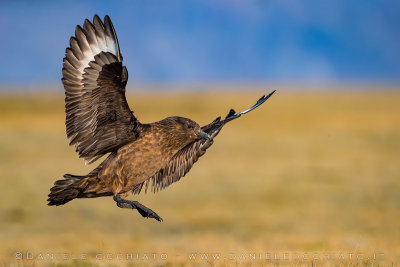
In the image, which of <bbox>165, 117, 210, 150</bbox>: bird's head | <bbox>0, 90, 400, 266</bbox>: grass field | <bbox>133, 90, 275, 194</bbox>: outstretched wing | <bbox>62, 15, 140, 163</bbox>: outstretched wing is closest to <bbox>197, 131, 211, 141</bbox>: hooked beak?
<bbox>165, 117, 210, 150</bbox>: bird's head

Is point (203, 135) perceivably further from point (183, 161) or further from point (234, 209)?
point (234, 209)

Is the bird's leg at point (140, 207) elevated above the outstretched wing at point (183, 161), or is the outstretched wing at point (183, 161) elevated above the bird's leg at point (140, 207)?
the outstretched wing at point (183, 161)

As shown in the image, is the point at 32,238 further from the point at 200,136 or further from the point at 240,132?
the point at 240,132

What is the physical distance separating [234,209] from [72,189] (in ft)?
33.4

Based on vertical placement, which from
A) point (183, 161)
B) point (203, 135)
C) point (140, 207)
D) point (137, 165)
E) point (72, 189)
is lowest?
point (140, 207)

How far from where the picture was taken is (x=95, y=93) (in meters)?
6.32

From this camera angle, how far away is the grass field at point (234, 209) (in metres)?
8.61

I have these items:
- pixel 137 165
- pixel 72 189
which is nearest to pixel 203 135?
pixel 137 165

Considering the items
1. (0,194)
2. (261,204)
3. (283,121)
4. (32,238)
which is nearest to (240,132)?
(283,121)

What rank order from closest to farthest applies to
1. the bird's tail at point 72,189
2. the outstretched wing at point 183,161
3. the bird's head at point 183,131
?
the bird's tail at point 72,189, the bird's head at point 183,131, the outstretched wing at point 183,161

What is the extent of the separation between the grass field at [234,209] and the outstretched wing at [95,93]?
1.28m

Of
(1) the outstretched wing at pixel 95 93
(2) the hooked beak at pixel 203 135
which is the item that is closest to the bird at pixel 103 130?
(1) the outstretched wing at pixel 95 93

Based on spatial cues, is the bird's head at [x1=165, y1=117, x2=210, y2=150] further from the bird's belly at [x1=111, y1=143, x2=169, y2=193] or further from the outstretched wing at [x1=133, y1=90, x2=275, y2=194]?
the outstretched wing at [x1=133, y1=90, x2=275, y2=194]

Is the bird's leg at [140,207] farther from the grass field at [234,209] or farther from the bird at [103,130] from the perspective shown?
the grass field at [234,209]
